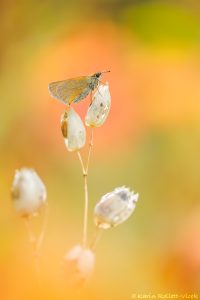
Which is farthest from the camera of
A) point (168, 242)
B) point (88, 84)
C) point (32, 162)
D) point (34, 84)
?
point (34, 84)

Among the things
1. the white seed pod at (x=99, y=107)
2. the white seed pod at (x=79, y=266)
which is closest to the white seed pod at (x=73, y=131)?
the white seed pod at (x=99, y=107)

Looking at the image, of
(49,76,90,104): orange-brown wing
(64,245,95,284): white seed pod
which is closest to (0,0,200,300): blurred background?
(64,245,95,284): white seed pod

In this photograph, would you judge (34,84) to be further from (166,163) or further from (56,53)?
(166,163)

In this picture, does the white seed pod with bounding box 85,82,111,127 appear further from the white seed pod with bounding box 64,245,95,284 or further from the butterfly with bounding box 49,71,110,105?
the white seed pod with bounding box 64,245,95,284

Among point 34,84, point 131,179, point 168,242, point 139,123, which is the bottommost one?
point 168,242

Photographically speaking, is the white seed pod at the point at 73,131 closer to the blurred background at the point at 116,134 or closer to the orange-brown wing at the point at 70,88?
the orange-brown wing at the point at 70,88

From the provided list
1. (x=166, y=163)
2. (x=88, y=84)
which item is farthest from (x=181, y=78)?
(x=88, y=84)
